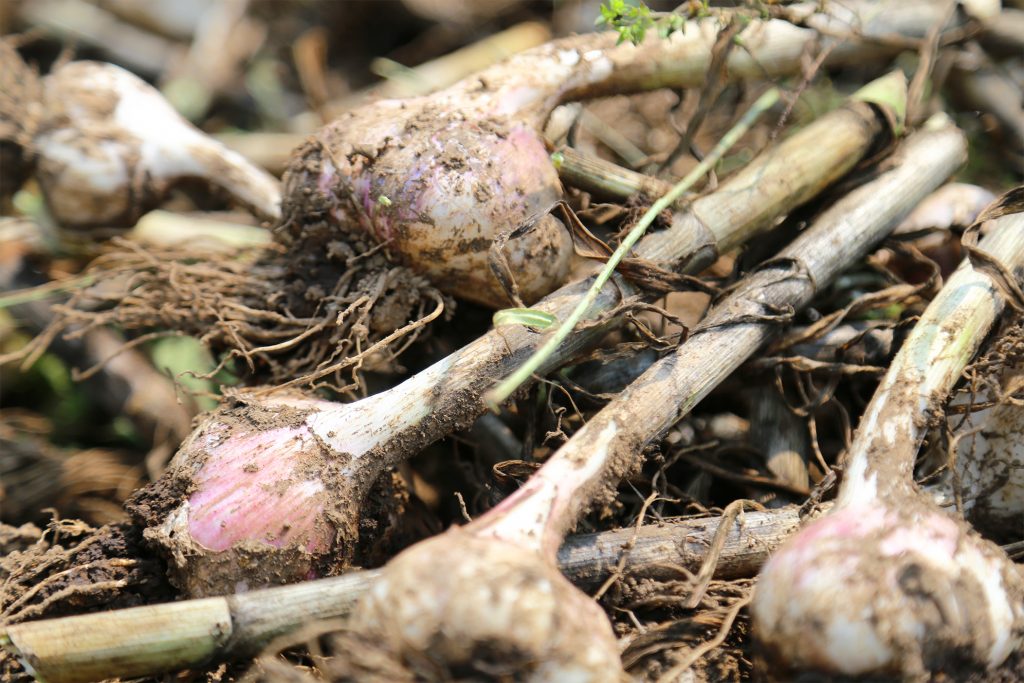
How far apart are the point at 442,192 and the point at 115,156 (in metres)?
0.73

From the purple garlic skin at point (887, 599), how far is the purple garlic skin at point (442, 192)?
1.82ft

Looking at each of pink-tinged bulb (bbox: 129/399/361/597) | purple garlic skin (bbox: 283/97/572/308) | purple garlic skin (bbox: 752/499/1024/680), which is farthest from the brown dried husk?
purple garlic skin (bbox: 752/499/1024/680)

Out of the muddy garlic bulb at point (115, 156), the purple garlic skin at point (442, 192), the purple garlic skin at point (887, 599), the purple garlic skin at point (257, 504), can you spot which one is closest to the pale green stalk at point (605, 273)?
the purple garlic skin at point (442, 192)

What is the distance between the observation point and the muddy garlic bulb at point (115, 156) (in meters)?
1.53

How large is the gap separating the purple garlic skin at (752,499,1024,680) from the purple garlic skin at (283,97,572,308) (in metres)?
0.55

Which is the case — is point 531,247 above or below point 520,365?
above

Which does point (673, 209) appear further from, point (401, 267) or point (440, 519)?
point (440, 519)

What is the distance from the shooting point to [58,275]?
1659mm

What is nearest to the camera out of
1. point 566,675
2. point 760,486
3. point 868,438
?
point 566,675

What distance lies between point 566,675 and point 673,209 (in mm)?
758

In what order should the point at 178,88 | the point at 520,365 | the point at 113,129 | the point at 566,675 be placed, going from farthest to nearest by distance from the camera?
the point at 178,88 < the point at 113,129 < the point at 520,365 < the point at 566,675

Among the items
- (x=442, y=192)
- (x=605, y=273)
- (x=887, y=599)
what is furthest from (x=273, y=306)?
(x=887, y=599)

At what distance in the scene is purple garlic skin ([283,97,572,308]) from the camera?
1188mm

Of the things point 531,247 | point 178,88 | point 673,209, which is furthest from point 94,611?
point 178,88
